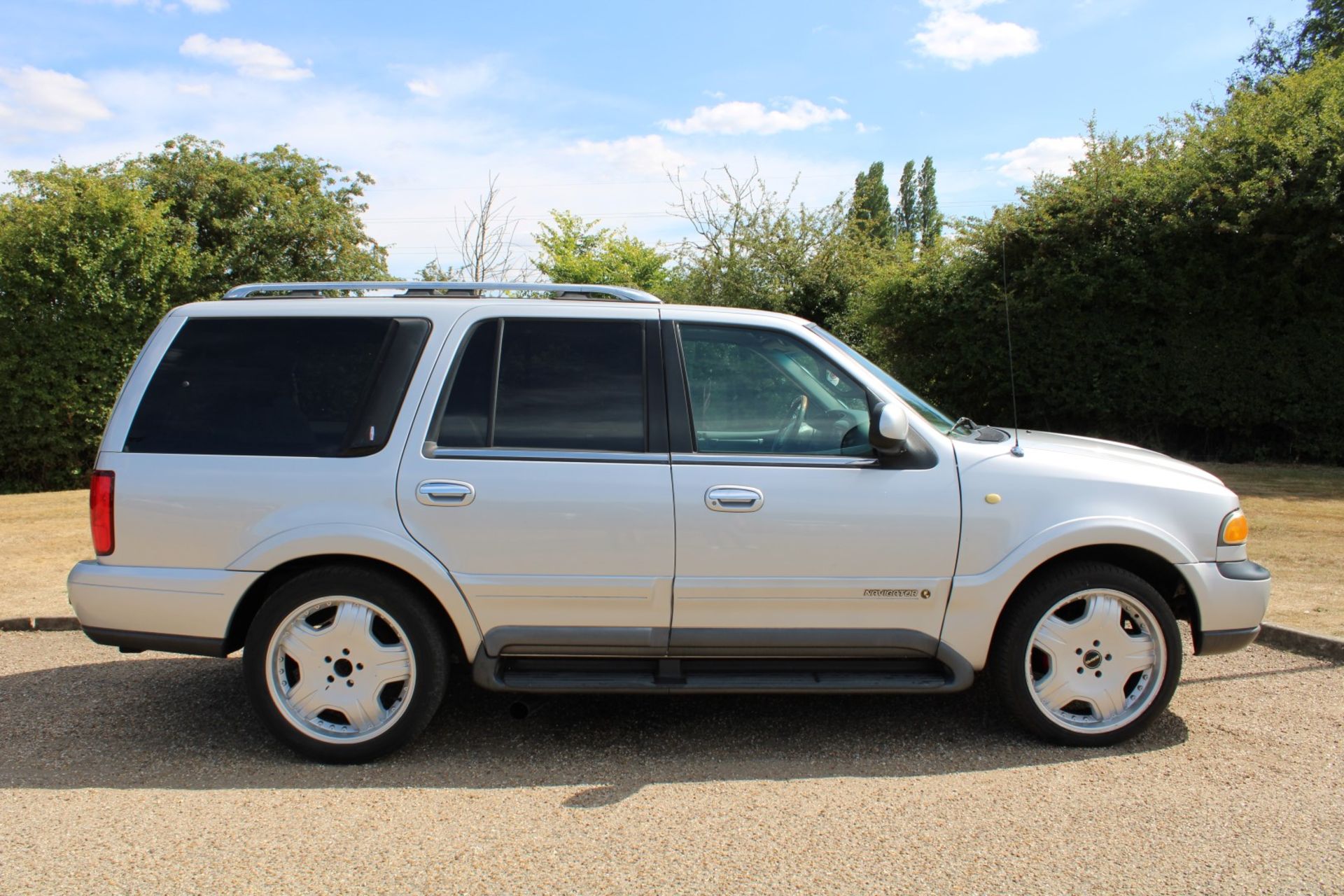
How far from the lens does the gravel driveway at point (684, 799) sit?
3.19 meters

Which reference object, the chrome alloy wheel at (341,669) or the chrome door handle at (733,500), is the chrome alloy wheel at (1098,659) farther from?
the chrome alloy wheel at (341,669)

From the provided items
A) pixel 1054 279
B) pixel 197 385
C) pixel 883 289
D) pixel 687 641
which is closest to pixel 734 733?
pixel 687 641

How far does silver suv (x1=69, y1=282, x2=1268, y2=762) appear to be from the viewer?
13.2ft

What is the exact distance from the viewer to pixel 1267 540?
8.51m

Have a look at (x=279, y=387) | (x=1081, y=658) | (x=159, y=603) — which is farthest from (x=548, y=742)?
(x=1081, y=658)

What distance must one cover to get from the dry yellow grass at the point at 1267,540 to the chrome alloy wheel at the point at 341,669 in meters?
3.27

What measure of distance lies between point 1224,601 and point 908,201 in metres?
76.2

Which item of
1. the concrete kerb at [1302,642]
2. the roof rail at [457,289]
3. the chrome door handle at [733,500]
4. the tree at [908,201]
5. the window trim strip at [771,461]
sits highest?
the tree at [908,201]

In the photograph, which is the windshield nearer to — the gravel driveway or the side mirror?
the side mirror

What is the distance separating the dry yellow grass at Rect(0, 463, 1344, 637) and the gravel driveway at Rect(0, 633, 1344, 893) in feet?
5.91

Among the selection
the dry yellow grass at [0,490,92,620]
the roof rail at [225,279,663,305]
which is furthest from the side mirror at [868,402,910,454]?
the dry yellow grass at [0,490,92,620]

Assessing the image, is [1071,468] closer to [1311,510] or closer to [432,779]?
[432,779]

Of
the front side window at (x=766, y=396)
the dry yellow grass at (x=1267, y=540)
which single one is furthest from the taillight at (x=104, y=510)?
the dry yellow grass at (x=1267, y=540)

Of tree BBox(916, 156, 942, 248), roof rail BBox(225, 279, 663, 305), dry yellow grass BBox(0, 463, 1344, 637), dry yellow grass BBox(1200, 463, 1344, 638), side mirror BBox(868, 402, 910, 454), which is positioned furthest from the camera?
tree BBox(916, 156, 942, 248)
